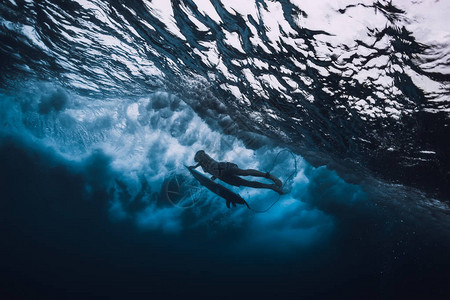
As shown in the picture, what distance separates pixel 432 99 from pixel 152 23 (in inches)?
367

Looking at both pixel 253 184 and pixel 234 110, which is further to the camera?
pixel 234 110

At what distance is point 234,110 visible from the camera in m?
12.4

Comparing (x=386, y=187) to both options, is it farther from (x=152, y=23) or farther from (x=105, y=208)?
(x=105, y=208)

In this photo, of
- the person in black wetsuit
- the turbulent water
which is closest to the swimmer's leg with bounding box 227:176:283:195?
the person in black wetsuit

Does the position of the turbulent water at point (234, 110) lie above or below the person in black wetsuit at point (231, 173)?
above

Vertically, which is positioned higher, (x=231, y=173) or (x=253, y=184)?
(x=231, y=173)

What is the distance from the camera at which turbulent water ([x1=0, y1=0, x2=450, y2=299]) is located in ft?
18.9

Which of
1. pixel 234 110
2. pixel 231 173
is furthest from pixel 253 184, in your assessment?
pixel 234 110

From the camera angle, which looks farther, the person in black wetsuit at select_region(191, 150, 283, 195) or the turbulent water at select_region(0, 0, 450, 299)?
the person in black wetsuit at select_region(191, 150, 283, 195)

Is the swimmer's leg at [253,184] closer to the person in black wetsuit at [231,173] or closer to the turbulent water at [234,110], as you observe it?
the person in black wetsuit at [231,173]

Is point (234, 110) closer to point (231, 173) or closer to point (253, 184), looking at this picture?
point (231, 173)

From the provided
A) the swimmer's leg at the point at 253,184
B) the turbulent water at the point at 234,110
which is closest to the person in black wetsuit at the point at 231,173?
the swimmer's leg at the point at 253,184

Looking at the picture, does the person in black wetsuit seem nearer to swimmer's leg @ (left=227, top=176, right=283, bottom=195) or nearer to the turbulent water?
swimmer's leg @ (left=227, top=176, right=283, bottom=195)

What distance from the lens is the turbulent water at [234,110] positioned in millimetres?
5770
